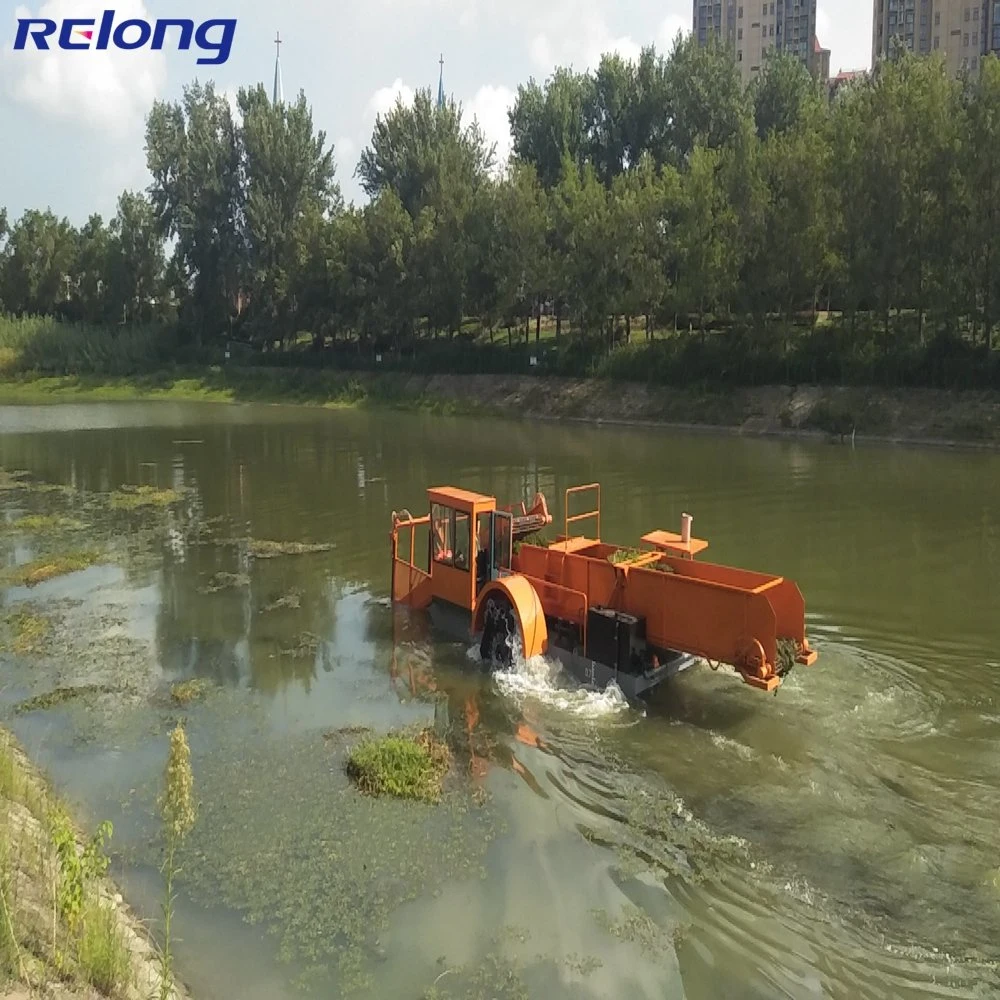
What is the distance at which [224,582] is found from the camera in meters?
17.0

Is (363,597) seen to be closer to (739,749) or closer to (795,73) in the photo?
(739,749)

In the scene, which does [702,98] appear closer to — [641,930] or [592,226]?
[592,226]

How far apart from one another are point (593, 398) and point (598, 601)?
37.0 meters

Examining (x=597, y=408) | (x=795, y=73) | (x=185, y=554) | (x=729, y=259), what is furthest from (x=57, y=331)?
(x=185, y=554)

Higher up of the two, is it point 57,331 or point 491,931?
point 57,331

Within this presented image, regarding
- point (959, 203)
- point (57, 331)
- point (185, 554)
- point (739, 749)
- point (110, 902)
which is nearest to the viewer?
point (110, 902)

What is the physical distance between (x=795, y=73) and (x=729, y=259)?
2975 centimetres

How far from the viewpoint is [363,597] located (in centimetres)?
1603

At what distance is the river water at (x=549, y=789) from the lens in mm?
6613

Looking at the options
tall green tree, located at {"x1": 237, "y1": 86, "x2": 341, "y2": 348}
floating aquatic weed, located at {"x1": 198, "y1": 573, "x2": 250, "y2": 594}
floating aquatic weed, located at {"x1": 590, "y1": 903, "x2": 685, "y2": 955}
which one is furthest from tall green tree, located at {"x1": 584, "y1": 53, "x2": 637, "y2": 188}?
floating aquatic weed, located at {"x1": 590, "y1": 903, "x2": 685, "y2": 955}

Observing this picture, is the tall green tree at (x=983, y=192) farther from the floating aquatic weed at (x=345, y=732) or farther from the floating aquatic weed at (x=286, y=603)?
the floating aquatic weed at (x=345, y=732)

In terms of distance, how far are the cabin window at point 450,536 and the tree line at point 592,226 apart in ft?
102

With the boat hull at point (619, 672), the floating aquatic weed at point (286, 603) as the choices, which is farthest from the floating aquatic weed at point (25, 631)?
the boat hull at point (619, 672)

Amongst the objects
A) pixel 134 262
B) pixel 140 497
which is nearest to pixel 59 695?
pixel 140 497
